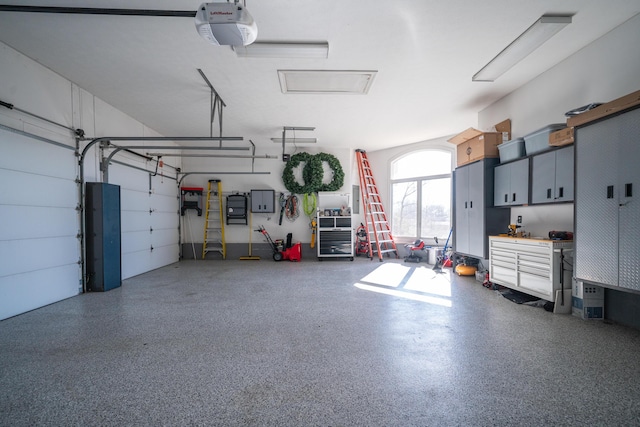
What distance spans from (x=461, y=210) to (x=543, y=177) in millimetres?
1762

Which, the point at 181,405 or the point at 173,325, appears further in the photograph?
the point at 173,325

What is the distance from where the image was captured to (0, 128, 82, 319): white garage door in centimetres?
335

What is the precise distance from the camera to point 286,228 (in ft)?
27.2

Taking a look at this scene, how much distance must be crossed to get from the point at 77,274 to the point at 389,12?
18.9ft

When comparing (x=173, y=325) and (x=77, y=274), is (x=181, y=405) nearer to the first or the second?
(x=173, y=325)

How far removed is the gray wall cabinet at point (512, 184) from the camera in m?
4.05

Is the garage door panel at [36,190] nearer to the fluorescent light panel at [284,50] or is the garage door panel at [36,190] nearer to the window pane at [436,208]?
the fluorescent light panel at [284,50]

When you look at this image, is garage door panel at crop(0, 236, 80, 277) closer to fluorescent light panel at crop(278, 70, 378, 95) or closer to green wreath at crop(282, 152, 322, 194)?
fluorescent light panel at crop(278, 70, 378, 95)

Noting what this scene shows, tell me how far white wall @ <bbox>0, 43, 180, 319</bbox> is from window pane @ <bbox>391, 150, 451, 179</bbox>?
23.4 feet

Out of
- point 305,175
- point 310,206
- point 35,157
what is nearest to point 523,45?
point 305,175

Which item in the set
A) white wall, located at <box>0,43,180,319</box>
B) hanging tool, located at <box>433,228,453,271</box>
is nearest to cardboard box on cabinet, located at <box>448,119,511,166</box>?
hanging tool, located at <box>433,228,453,271</box>

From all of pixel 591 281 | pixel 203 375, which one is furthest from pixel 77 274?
pixel 591 281

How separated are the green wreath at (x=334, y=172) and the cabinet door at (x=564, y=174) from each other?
5132 mm

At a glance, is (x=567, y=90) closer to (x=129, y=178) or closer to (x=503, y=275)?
(x=503, y=275)
